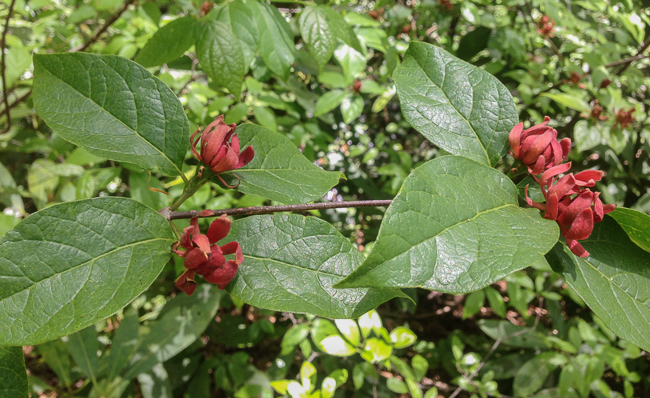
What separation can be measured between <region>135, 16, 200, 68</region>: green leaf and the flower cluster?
31.7 inches

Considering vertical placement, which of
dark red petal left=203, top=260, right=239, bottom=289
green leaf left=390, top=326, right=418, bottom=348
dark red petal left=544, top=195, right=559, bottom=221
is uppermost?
dark red petal left=544, top=195, right=559, bottom=221

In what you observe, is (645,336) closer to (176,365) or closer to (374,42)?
(374,42)

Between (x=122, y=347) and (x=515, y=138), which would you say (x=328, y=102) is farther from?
(x=122, y=347)

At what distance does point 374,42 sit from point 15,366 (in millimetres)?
1426

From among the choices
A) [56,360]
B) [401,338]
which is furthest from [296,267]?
[56,360]

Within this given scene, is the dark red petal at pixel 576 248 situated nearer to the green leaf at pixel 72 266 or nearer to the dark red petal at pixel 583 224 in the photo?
the dark red petal at pixel 583 224

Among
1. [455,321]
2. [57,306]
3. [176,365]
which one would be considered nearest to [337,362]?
[176,365]

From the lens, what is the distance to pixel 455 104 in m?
0.60

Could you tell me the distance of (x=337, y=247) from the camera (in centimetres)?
50

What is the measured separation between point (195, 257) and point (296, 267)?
139mm

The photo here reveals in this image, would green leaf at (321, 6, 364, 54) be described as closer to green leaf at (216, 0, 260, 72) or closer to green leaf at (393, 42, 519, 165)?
green leaf at (216, 0, 260, 72)

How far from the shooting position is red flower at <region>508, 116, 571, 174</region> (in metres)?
0.52

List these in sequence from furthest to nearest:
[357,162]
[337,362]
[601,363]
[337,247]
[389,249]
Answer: [357,162] < [337,362] < [601,363] < [337,247] < [389,249]

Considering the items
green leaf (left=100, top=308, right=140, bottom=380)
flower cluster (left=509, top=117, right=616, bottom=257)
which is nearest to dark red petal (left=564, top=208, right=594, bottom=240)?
flower cluster (left=509, top=117, right=616, bottom=257)
